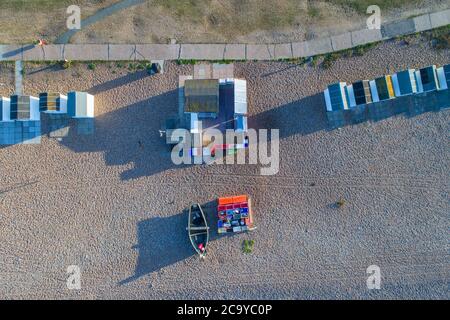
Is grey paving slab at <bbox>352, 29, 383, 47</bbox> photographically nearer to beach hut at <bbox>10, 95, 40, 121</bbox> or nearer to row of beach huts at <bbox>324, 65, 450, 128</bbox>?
row of beach huts at <bbox>324, 65, 450, 128</bbox>

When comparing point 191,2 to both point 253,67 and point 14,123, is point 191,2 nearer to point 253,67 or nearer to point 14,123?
point 253,67

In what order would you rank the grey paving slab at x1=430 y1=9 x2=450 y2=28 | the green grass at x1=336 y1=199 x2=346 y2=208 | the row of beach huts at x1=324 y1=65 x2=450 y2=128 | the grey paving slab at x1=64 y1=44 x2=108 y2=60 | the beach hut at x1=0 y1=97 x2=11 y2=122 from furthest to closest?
1. the grey paving slab at x1=64 y1=44 x2=108 y2=60
2. the grey paving slab at x1=430 y1=9 x2=450 y2=28
3. the green grass at x1=336 y1=199 x2=346 y2=208
4. the beach hut at x1=0 y1=97 x2=11 y2=122
5. the row of beach huts at x1=324 y1=65 x2=450 y2=128

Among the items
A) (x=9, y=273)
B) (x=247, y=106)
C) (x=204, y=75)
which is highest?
(x=204, y=75)

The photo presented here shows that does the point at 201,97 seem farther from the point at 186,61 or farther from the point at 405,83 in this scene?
the point at 405,83

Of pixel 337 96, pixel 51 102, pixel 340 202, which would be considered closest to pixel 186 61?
pixel 51 102

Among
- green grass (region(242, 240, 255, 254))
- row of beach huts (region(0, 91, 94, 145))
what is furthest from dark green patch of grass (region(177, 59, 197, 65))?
green grass (region(242, 240, 255, 254))

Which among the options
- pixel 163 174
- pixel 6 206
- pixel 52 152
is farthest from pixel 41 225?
pixel 163 174
